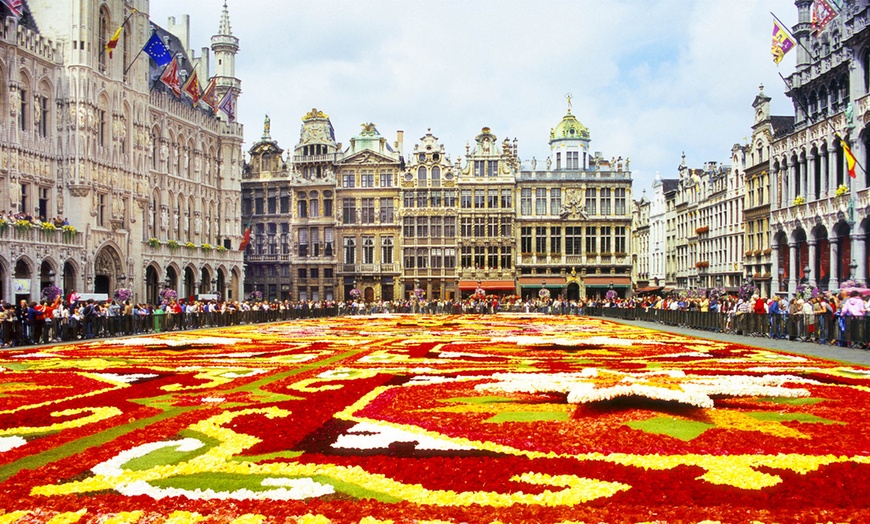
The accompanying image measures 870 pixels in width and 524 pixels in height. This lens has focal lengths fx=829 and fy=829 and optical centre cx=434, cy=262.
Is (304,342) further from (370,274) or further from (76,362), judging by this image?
(370,274)

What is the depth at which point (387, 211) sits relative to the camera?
6812 cm

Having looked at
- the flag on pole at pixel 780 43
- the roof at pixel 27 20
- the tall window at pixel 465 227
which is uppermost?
the roof at pixel 27 20

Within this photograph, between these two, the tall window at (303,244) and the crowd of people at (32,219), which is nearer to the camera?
the crowd of people at (32,219)

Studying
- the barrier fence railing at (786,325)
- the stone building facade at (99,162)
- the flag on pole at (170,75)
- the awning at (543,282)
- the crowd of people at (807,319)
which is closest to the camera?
the barrier fence railing at (786,325)

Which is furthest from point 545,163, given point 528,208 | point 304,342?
point 304,342

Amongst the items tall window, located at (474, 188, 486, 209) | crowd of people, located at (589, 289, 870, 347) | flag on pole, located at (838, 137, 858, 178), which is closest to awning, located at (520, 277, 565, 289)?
tall window, located at (474, 188, 486, 209)

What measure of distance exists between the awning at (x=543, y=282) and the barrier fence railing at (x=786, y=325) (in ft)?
107

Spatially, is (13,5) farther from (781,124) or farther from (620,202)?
(620,202)

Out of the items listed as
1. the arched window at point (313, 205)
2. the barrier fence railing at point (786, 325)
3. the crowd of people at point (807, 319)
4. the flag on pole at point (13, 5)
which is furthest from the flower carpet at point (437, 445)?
the arched window at point (313, 205)

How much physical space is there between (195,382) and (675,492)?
7703mm

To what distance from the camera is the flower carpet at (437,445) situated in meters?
5.28

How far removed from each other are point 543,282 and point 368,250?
1453 cm

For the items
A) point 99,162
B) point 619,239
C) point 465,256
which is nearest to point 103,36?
point 99,162

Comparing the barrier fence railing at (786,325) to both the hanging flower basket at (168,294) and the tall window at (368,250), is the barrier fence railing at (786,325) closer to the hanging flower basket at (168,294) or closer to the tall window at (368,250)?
the hanging flower basket at (168,294)
